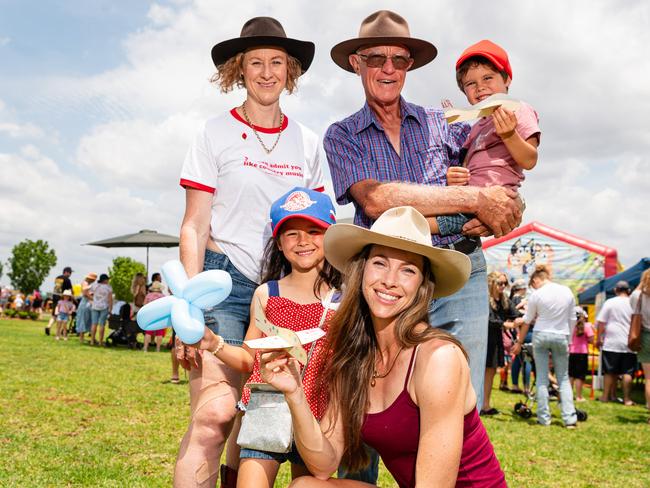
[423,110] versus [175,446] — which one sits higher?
[423,110]

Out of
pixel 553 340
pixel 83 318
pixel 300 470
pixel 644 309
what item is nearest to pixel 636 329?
pixel 644 309

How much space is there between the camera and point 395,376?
7.54 feet

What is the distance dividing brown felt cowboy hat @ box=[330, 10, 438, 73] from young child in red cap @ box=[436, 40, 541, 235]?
0.74ft

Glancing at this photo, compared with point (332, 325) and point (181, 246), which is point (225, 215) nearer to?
point (181, 246)

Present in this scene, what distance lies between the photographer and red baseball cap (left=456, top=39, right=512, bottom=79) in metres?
3.06

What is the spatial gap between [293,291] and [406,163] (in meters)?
0.82

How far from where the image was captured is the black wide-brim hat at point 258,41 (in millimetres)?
2914

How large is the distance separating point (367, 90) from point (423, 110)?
304mm

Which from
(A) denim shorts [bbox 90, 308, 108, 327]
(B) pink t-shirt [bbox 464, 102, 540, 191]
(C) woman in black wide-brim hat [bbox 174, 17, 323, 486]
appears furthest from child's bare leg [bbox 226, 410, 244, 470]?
(A) denim shorts [bbox 90, 308, 108, 327]

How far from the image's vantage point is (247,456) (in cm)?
244

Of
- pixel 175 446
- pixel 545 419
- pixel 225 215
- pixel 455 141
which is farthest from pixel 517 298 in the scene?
pixel 225 215

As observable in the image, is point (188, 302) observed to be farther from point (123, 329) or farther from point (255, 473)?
point (123, 329)

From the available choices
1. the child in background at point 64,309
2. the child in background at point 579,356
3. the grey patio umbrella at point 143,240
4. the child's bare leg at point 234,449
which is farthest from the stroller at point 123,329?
the child's bare leg at point 234,449

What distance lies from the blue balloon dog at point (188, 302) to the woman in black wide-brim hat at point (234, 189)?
0.31 meters
